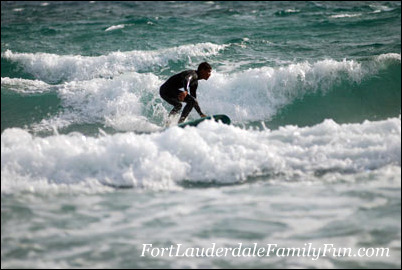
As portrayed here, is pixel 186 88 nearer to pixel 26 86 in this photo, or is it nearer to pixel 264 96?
pixel 264 96

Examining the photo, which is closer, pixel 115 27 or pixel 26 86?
pixel 26 86

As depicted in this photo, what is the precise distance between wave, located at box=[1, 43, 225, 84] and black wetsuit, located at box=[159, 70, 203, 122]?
5.00m

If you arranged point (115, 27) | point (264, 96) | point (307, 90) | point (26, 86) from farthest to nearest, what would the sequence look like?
point (115, 27), point (26, 86), point (307, 90), point (264, 96)

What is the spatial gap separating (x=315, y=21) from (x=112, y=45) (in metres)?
7.96

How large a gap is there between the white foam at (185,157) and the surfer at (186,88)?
47.6 inches

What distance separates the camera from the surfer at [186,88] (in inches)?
354

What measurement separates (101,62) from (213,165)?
8651 millimetres

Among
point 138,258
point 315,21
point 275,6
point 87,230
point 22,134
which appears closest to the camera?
point 138,258

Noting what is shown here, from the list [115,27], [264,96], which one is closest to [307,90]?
[264,96]

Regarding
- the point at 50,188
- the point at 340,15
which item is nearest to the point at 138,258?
the point at 50,188

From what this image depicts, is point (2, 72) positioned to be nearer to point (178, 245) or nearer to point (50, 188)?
point (50, 188)

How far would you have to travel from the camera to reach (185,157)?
7324mm

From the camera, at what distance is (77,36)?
63.1 feet

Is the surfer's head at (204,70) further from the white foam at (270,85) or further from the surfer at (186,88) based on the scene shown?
the white foam at (270,85)
